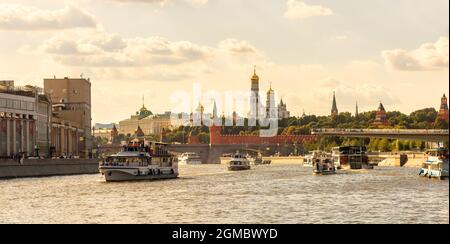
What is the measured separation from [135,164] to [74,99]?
98303 millimetres

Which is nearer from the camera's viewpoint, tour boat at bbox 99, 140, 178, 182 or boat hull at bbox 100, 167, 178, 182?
boat hull at bbox 100, 167, 178, 182

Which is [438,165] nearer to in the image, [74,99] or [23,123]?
[23,123]

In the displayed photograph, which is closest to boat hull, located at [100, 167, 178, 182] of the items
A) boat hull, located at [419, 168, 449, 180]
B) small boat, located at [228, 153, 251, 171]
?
boat hull, located at [419, 168, 449, 180]

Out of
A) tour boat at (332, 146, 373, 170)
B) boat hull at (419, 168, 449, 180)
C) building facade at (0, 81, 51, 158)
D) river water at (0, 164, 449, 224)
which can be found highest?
building facade at (0, 81, 51, 158)

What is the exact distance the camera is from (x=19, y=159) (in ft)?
360

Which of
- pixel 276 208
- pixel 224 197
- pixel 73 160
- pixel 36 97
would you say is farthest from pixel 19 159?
pixel 276 208

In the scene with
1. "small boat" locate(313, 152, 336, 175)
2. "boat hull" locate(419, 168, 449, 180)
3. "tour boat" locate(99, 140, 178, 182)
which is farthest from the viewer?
"small boat" locate(313, 152, 336, 175)

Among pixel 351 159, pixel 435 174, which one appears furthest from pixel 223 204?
pixel 351 159

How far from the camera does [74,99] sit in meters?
187

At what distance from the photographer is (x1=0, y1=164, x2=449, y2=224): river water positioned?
156 feet

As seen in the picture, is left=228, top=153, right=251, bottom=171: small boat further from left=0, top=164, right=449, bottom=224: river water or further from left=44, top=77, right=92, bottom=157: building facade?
left=0, top=164, right=449, bottom=224: river water

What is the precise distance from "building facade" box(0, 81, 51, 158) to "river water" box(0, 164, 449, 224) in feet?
147
